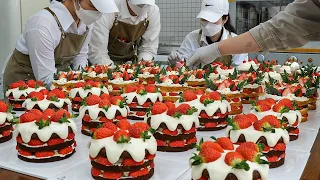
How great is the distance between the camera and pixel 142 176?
153cm

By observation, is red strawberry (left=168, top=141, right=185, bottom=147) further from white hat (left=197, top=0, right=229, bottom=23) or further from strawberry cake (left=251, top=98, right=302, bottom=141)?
white hat (left=197, top=0, right=229, bottom=23)

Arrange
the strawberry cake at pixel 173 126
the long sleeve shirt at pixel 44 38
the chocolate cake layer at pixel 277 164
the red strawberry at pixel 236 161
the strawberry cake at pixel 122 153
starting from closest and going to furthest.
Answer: the red strawberry at pixel 236 161 → the strawberry cake at pixel 122 153 → the chocolate cake layer at pixel 277 164 → the strawberry cake at pixel 173 126 → the long sleeve shirt at pixel 44 38

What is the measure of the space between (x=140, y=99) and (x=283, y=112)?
Result: 87 cm

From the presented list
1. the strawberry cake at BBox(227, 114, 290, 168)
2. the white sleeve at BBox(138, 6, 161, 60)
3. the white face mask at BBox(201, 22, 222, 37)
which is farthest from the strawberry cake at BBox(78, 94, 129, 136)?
the white sleeve at BBox(138, 6, 161, 60)

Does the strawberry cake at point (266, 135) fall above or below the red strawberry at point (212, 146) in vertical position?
below

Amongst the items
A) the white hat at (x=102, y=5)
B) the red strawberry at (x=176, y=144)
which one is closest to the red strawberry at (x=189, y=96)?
the red strawberry at (x=176, y=144)

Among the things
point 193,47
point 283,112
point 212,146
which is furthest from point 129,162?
point 193,47

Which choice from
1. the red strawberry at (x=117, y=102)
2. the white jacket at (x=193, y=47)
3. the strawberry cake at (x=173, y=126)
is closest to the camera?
the strawberry cake at (x=173, y=126)

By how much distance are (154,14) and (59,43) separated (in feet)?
5.04

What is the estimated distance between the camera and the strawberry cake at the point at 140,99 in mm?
2391

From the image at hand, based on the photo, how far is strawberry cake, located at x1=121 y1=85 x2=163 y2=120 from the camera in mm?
2391

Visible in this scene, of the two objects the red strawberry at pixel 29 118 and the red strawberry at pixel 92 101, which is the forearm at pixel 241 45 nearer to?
the red strawberry at pixel 92 101

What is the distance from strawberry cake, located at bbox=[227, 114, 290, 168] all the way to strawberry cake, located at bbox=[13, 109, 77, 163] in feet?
2.51

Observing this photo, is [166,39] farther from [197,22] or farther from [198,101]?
[198,101]
